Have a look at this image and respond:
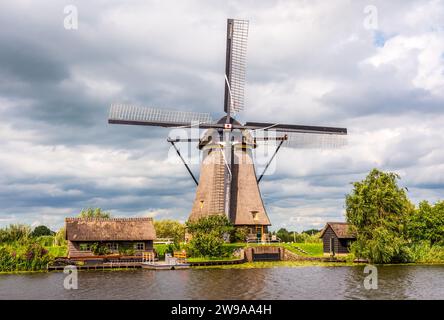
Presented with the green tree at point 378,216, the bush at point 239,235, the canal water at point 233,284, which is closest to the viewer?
the canal water at point 233,284

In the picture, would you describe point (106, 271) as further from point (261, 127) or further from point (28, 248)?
point (261, 127)

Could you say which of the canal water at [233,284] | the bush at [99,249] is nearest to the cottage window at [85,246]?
the bush at [99,249]

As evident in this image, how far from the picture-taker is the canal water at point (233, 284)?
24094 mm

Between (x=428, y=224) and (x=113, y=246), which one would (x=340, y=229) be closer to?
(x=428, y=224)

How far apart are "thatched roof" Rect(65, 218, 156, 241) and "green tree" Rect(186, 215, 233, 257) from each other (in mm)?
3552

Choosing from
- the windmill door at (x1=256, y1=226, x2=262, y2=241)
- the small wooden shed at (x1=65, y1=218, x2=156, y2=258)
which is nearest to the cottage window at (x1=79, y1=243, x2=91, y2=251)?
the small wooden shed at (x1=65, y1=218, x2=156, y2=258)

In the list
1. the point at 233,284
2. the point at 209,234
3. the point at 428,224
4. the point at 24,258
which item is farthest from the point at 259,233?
the point at 233,284

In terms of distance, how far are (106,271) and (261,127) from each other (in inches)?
756

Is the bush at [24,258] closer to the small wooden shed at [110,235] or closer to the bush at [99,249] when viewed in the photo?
the small wooden shed at [110,235]

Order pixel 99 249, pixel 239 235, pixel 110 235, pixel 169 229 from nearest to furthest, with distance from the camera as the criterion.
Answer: pixel 99 249
pixel 110 235
pixel 239 235
pixel 169 229

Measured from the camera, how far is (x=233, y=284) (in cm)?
2789

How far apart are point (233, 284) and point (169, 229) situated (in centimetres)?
4327

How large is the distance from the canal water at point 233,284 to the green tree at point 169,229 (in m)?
29.9

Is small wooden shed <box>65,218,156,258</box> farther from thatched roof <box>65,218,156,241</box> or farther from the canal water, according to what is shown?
the canal water
